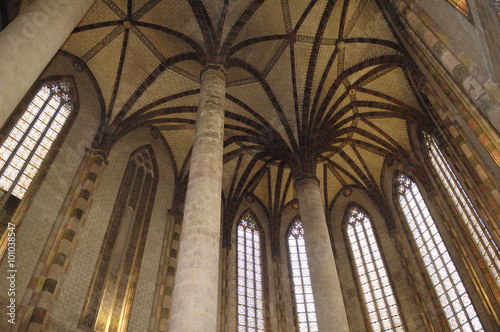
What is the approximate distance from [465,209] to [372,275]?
4.41 m

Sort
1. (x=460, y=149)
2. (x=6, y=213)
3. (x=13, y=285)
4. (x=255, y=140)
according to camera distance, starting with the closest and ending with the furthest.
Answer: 1. (x=13, y=285)
2. (x=6, y=213)
3. (x=460, y=149)
4. (x=255, y=140)

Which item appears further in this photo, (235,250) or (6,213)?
(235,250)

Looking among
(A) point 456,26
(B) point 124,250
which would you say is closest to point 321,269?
(B) point 124,250

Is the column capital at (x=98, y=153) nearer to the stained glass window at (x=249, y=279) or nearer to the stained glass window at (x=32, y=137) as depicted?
the stained glass window at (x=32, y=137)

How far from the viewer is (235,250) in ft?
51.8

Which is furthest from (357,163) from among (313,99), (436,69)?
(436,69)

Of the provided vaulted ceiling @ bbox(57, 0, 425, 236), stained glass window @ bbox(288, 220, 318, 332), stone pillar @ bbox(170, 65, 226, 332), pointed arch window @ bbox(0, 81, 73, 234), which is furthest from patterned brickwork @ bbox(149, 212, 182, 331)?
stone pillar @ bbox(170, 65, 226, 332)

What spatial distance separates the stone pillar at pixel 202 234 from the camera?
5895mm

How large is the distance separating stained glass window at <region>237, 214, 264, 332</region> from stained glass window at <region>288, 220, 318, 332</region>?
4.68 ft

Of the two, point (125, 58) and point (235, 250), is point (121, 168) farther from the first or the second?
point (235, 250)

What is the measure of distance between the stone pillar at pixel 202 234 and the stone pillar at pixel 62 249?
444cm

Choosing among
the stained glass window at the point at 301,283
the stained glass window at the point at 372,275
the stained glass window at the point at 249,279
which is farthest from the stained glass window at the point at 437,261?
the stained glass window at the point at 249,279

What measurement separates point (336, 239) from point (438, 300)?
4.77m

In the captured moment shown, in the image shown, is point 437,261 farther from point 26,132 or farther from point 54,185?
point 26,132
